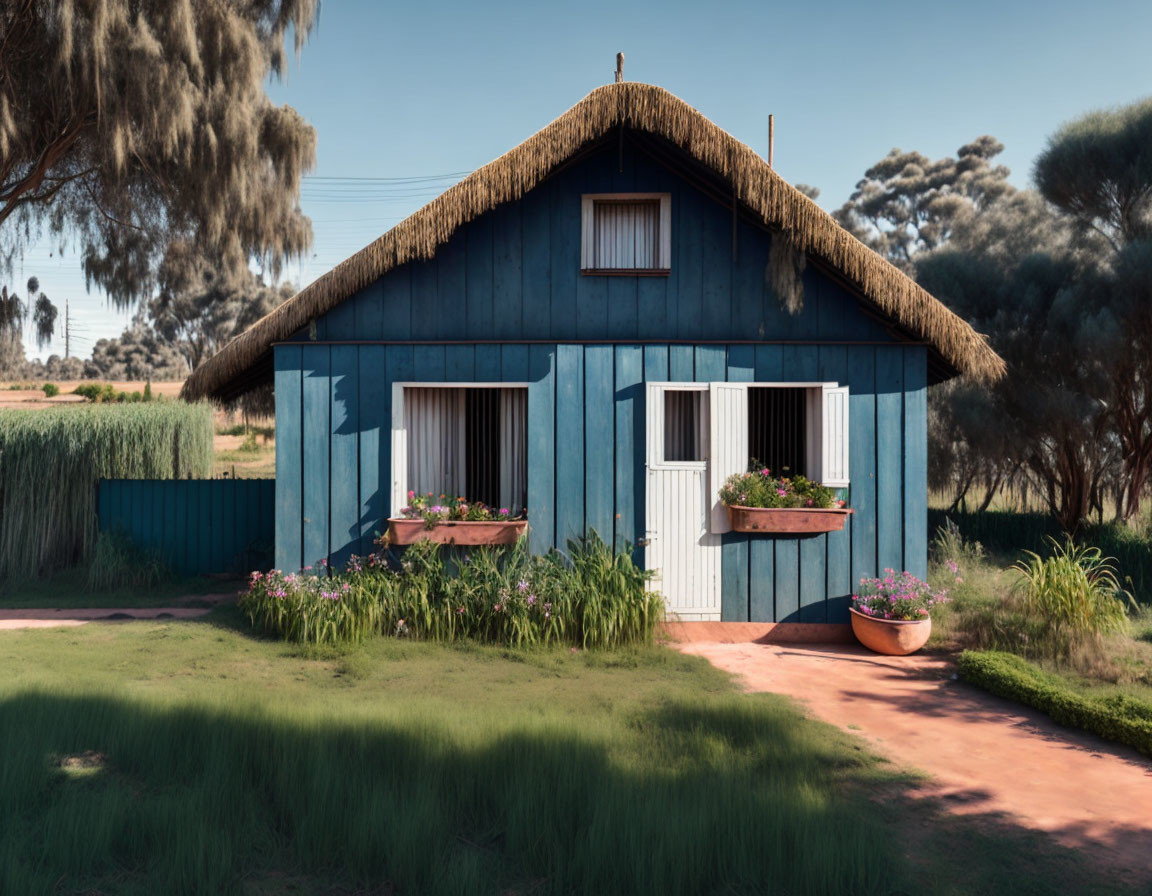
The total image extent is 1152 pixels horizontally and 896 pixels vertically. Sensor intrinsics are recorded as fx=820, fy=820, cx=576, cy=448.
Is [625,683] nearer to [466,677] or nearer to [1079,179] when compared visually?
[466,677]

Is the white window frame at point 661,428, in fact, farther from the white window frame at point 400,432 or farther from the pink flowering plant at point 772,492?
the white window frame at point 400,432

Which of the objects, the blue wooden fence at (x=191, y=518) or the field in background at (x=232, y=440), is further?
the field in background at (x=232, y=440)

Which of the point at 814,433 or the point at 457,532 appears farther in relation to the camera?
the point at 814,433

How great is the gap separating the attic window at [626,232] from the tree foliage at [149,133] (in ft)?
19.5

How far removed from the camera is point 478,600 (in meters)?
7.60

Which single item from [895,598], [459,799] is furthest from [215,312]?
[459,799]

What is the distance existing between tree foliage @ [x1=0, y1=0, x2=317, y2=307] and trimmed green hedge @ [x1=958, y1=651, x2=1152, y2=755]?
10865 mm

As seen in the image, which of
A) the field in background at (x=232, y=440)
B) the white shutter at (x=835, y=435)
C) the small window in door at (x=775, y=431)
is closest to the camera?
the white shutter at (x=835, y=435)

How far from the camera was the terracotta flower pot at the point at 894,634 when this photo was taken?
744cm

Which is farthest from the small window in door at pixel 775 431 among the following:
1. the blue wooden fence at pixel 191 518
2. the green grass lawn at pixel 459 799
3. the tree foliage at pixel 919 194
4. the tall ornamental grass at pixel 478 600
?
the tree foliage at pixel 919 194

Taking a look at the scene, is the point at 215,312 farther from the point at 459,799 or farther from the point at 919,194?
the point at 459,799

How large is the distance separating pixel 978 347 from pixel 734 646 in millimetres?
3615

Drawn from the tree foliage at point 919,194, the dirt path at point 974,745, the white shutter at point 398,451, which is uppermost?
the tree foliage at point 919,194

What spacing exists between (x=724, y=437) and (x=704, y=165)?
8.46ft
